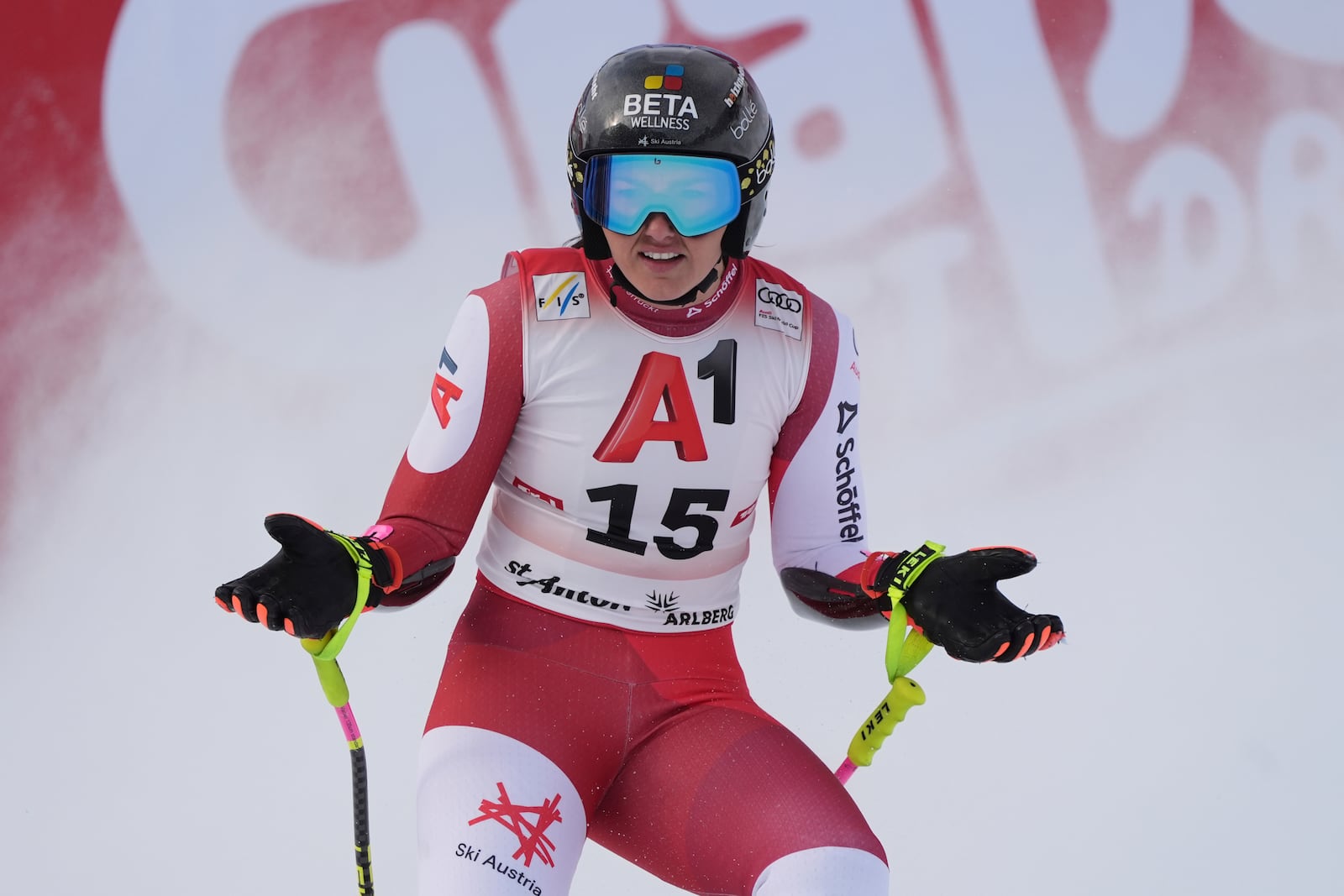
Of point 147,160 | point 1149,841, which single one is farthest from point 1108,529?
point 147,160

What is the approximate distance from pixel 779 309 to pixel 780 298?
0.09 feet

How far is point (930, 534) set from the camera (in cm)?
498

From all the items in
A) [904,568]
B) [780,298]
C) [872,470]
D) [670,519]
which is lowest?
[872,470]

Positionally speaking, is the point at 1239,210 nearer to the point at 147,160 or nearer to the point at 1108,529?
the point at 1108,529

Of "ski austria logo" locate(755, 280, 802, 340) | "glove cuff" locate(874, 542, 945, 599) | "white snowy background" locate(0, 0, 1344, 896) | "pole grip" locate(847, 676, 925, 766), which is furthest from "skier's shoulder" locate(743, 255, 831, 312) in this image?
"white snowy background" locate(0, 0, 1344, 896)

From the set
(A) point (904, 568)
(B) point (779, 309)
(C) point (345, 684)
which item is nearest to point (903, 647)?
(A) point (904, 568)

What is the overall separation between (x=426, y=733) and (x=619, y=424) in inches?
23.8

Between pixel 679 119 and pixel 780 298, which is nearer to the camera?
pixel 679 119

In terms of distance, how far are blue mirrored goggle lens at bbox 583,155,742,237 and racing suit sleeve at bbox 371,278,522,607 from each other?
0.26 metres

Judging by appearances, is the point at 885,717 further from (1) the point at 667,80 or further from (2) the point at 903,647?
(1) the point at 667,80

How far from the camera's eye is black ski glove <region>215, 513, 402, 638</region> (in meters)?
2.20

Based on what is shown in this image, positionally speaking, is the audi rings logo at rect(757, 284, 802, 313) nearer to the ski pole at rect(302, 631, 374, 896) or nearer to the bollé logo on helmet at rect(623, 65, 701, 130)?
the bollé logo on helmet at rect(623, 65, 701, 130)

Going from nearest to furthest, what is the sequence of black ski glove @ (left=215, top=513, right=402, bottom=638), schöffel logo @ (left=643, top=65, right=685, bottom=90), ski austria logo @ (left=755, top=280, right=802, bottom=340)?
black ski glove @ (left=215, top=513, right=402, bottom=638)
schöffel logo @ (left=643, top=65, right=685, bottom=90)
ski austria logo @ (left=755, top=280, right=802, bottom=340)

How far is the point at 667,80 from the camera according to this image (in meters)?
2.55
